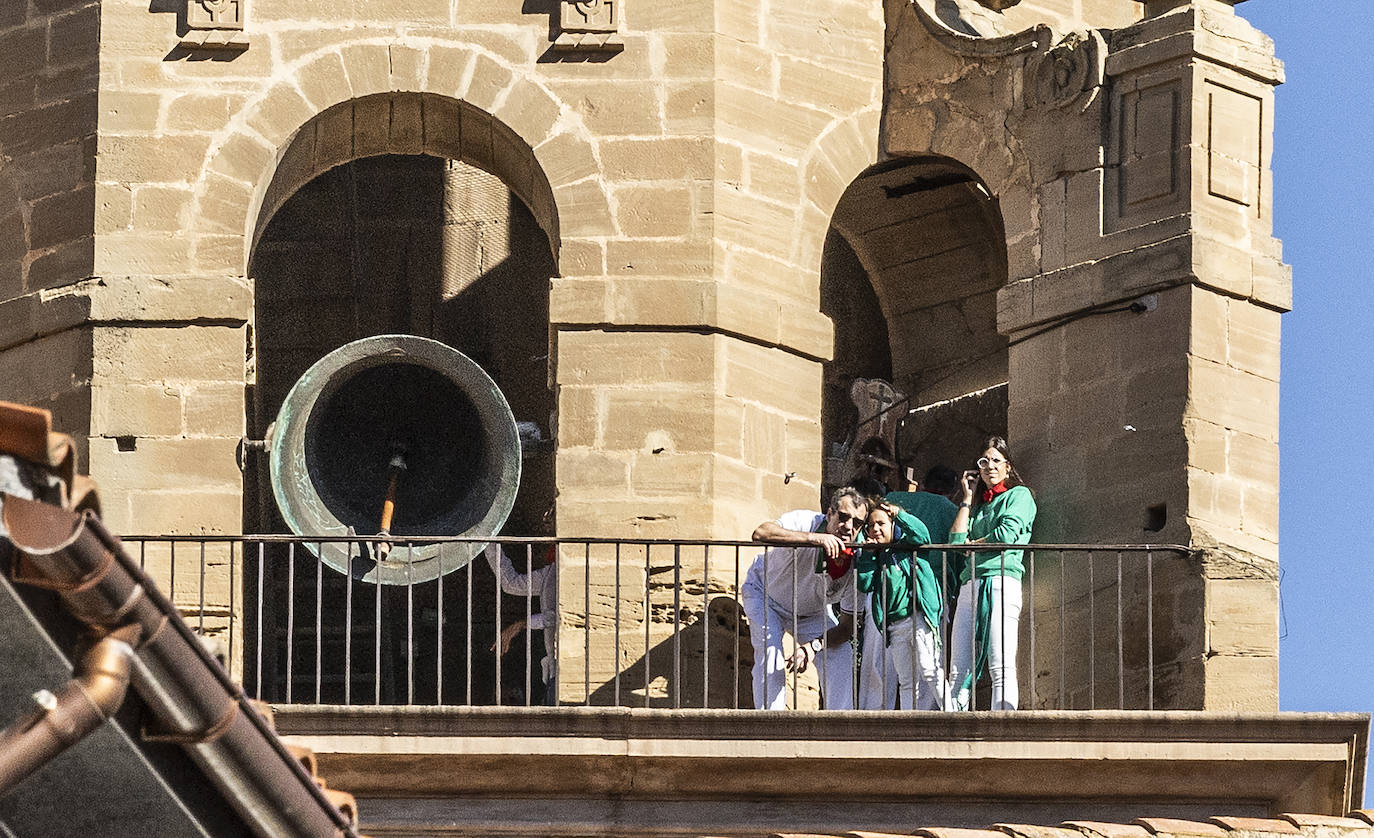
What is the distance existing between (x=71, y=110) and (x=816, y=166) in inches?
115

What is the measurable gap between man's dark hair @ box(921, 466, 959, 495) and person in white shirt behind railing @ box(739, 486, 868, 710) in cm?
192

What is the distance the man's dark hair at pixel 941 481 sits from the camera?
57.0ft

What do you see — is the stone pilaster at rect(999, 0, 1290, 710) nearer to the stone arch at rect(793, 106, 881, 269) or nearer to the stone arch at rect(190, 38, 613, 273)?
the stone arch at rect(793, 106, 881, 269)

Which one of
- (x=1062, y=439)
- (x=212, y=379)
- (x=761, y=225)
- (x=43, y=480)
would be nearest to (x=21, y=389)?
(x=212, y=379)

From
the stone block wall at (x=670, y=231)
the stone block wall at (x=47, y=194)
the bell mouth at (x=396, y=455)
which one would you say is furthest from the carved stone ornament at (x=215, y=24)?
the bell mouth at (x=396, y=455)

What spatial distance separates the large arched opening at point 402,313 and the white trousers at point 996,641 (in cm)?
347

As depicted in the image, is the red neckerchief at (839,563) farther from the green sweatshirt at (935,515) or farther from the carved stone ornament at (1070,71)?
the carved stone ornament at (1070,71)

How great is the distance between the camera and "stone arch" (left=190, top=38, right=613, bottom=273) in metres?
16.3

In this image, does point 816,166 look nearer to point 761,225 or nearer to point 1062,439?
point 761,225

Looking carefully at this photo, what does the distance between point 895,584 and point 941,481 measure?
2164 millimetres

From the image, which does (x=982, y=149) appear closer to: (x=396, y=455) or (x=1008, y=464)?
(x=1008, y=464)

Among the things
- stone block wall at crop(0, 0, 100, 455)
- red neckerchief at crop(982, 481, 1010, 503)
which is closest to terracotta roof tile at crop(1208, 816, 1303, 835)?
red neckerchief at crop(982, 481, 1010, 503)

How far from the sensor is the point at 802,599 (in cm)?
1531

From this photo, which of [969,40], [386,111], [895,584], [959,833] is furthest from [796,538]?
[969,40]
